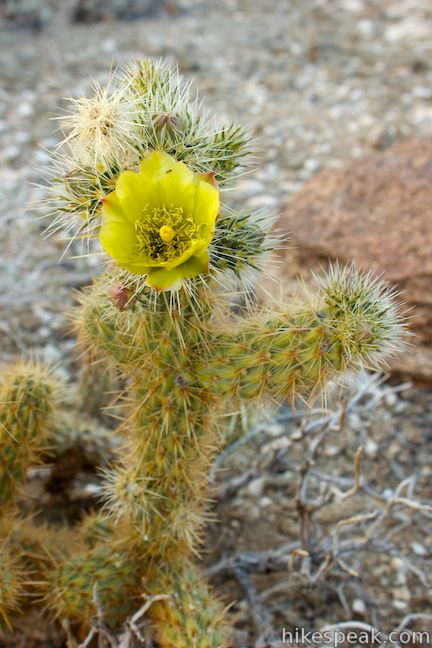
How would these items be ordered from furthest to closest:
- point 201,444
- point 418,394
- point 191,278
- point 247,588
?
point 418,394, point 247,588, point 201,444, point 191,278

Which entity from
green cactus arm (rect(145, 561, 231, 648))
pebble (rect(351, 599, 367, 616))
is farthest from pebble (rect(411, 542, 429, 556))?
green cactus arm (rect(145, 561, 231, 648))

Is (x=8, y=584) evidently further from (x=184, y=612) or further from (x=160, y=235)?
(x=160, y=235)

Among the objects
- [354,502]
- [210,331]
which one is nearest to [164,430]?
[210,331]

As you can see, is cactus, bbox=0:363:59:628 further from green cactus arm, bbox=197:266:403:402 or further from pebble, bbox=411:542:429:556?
pebble, bbox=411:542:429:556

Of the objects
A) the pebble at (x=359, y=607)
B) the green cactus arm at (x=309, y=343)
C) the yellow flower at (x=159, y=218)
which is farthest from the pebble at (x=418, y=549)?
the yellow flower at (x=159, y=218)

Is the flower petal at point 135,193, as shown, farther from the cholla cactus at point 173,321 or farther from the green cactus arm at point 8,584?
the green cactus arm at point 8,584

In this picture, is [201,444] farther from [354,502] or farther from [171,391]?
[354,502]

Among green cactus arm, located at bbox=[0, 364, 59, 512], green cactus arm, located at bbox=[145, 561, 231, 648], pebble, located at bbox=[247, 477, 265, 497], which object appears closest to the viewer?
green cactus arm, located at bbox=[145, 561, 231, 648]
